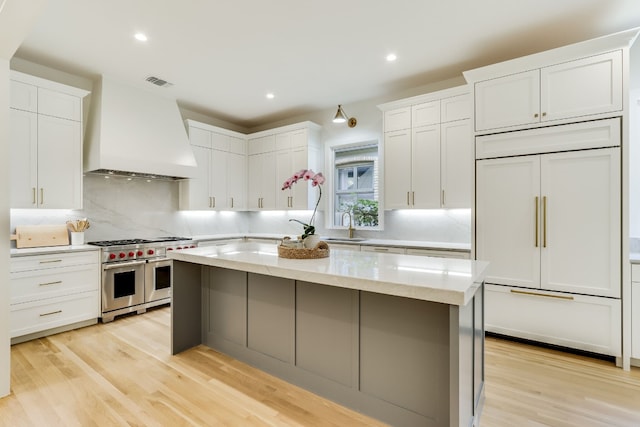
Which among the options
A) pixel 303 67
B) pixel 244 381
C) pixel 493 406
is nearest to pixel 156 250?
pixel 244 381

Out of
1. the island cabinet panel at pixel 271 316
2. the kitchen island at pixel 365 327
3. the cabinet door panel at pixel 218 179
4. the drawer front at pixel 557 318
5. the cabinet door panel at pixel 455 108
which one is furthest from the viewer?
the cabinet door panel at pixel 218 179

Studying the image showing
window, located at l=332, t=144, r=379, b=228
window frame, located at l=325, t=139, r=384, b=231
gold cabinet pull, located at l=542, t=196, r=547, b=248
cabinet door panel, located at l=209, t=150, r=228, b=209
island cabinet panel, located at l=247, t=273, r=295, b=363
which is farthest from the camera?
cabinet door panel, located at l=209, t=150, r=228, b=209

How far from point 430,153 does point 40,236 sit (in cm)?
460

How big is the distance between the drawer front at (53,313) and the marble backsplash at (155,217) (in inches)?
35.7

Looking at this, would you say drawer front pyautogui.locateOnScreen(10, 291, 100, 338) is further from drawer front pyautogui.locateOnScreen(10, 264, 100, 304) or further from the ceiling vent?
the ceiling vent

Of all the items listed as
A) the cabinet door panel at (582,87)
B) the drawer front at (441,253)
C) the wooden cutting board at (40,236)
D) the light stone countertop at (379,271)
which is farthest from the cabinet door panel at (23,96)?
the cabinet door panel at (582,87)

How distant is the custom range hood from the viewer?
12.6ft

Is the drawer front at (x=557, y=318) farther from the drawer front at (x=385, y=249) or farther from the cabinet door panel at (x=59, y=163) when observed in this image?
the cabinet door panel at (x=59, y=163)

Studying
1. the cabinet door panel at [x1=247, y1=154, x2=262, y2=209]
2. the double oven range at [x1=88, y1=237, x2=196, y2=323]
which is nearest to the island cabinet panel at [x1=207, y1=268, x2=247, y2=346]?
the double oven range at [x1=88, y1=237, x2=196, y2=323]

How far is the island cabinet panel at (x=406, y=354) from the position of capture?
67.2 inches

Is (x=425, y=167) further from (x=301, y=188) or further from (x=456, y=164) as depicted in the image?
(x=301, y=188)

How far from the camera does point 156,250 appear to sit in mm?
4199

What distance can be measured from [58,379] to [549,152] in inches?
177

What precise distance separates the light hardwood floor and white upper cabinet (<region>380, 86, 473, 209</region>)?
179 centimetres
